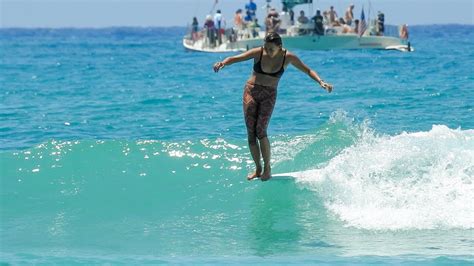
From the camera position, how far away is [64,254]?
7.33 metres

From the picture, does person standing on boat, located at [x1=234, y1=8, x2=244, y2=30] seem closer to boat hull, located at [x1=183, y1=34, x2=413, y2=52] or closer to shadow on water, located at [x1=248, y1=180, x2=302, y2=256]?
boat hull, located at [x1=183, y1=34, x2=413, y2=52]

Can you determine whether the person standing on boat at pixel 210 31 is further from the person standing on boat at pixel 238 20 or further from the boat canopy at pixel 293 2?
the boat canopy at pixel 293 2

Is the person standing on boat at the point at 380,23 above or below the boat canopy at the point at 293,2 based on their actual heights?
below

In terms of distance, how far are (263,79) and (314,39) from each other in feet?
101

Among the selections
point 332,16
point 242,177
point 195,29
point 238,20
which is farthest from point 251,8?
point 242,177

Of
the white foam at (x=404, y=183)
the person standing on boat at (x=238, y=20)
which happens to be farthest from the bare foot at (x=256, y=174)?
the person standing on boat at (x=238, y=20)

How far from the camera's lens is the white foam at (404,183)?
808 centimetres

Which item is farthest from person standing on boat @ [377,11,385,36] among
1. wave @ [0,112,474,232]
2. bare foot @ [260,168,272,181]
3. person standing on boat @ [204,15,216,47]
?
bare foot @ [260,168,272,181]

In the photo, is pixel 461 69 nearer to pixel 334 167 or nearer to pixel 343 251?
pixel 334 167

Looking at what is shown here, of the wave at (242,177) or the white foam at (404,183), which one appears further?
the wave at (242,177)

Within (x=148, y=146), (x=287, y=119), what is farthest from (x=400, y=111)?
(x=148, y=146)

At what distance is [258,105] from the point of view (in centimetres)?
873

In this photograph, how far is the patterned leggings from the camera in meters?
8.67

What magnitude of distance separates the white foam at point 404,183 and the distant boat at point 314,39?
2845 centimetres
